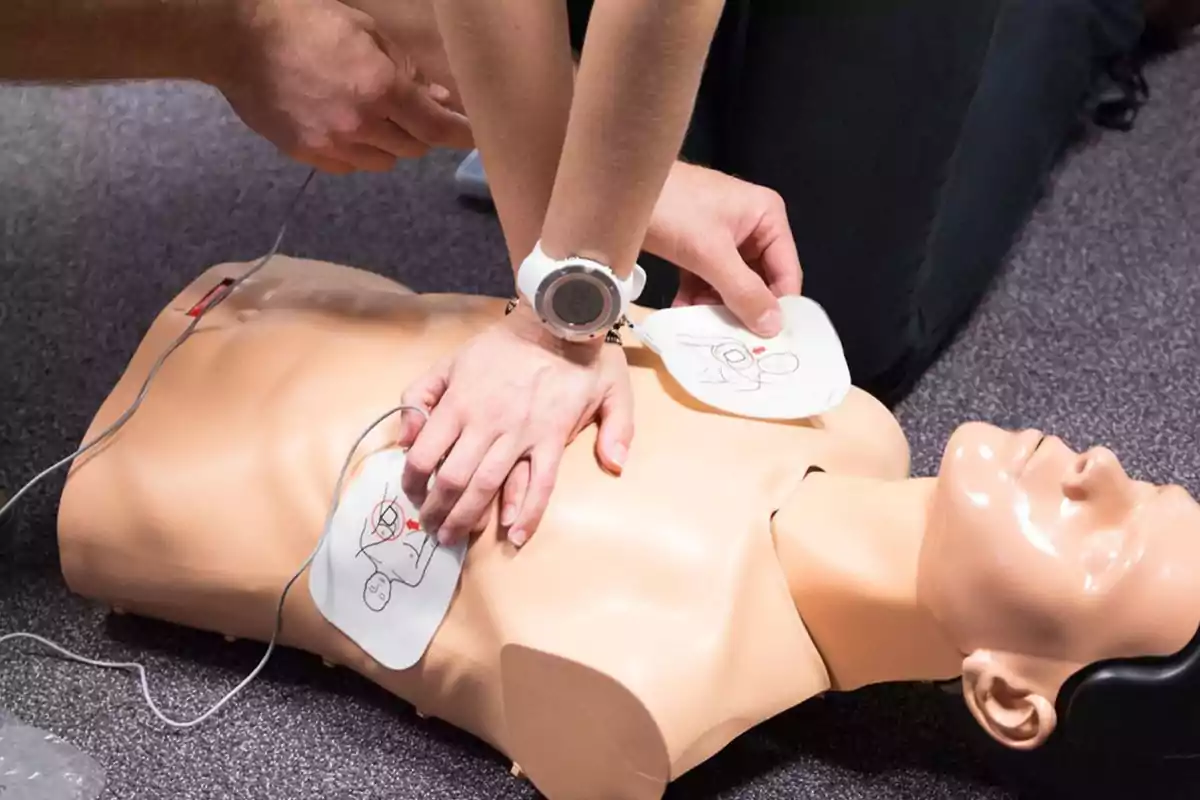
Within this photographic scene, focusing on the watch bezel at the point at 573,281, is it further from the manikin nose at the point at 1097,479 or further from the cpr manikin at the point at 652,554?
the manikin nose at the point at 1097,479

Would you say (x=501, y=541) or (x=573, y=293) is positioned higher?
(x=573, y=293)

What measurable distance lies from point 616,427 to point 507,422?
81mm

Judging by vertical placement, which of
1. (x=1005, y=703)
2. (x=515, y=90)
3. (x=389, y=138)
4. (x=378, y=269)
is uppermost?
(x=515, y=90)

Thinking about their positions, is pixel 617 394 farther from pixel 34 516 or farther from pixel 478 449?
pixel 34 516

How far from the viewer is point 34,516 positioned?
108 centimetres

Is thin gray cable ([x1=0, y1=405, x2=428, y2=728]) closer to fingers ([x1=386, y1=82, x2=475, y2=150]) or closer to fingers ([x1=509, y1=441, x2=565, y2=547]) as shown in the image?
fingers ([x1=509, y1=441, x2=565, y2=547])

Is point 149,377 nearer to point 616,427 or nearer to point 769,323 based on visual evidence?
point 616,427

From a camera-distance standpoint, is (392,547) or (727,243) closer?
(392,547)

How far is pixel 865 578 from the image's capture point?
30.5 inches

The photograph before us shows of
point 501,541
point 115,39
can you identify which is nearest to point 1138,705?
point 501,541

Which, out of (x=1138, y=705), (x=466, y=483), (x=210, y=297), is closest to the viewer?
(x=1138, y=705)

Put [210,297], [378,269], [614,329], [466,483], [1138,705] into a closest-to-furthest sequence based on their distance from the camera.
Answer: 1. [1138,705]
2. [466,483]
3. [614,329]
4. [210,297]
5. [378,269]

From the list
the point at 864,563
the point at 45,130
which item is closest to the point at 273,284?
the point at 864,563

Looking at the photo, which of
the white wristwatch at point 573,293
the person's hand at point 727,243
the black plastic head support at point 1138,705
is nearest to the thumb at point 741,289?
the person's hand at point 727,243
